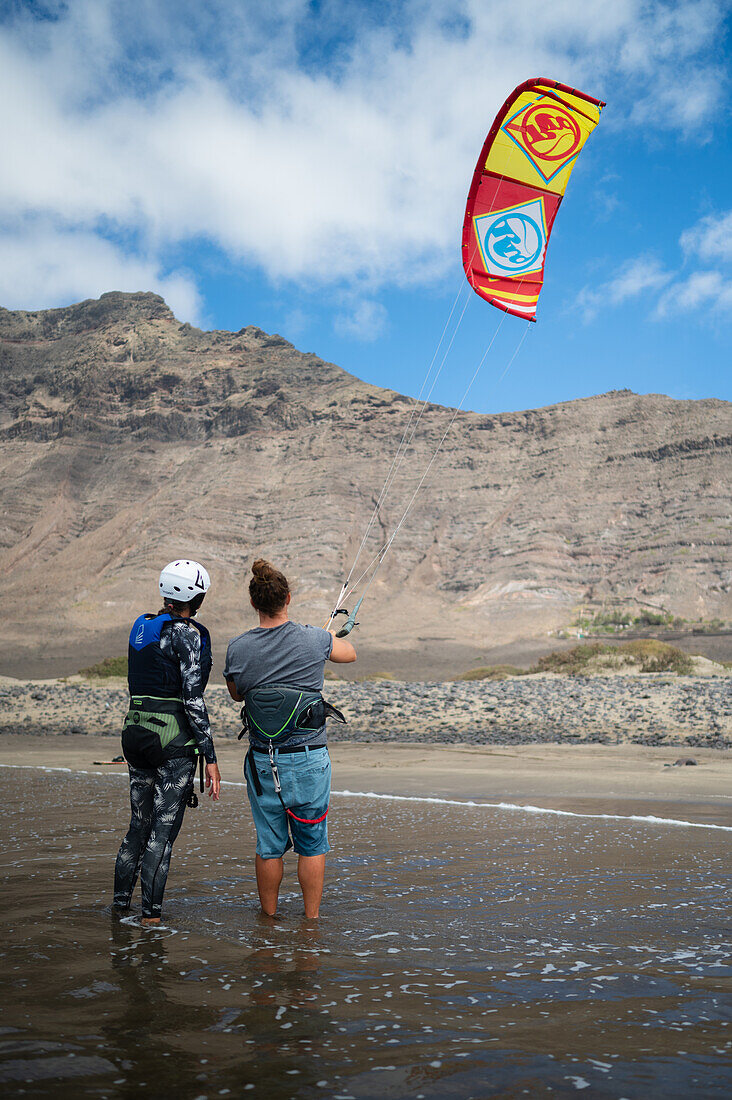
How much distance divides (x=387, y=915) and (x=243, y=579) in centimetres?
5877

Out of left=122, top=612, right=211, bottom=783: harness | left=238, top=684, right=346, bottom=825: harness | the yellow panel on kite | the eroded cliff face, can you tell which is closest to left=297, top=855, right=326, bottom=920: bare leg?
left=238, top=684, right=346, bottom=825: harness

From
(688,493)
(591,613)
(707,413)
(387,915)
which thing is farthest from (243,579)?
(387,915)

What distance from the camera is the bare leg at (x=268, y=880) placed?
452 cm

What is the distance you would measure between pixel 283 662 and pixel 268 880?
4.01 feet

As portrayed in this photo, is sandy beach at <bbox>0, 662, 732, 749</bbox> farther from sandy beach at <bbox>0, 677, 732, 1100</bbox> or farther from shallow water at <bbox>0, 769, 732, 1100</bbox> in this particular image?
shallow water at <bbox>0, 769, 732, 1100</bbox>

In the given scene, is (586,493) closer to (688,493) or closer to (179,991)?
(688,493)

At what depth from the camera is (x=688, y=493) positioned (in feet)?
201

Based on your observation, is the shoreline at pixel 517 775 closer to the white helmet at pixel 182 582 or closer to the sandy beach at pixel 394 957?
the sandy beach at pixel 394 957

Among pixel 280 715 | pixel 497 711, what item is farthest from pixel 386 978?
pixel 497 711

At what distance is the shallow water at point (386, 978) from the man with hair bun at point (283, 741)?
330 mm

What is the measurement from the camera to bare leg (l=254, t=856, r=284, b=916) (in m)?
4.52

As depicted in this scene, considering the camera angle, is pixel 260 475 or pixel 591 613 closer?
pixel 591 613

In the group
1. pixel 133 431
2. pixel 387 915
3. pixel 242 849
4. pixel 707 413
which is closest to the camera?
pixel 387 915

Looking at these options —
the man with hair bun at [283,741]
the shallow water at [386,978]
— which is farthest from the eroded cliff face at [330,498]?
the man with hair bun at [283,741]
